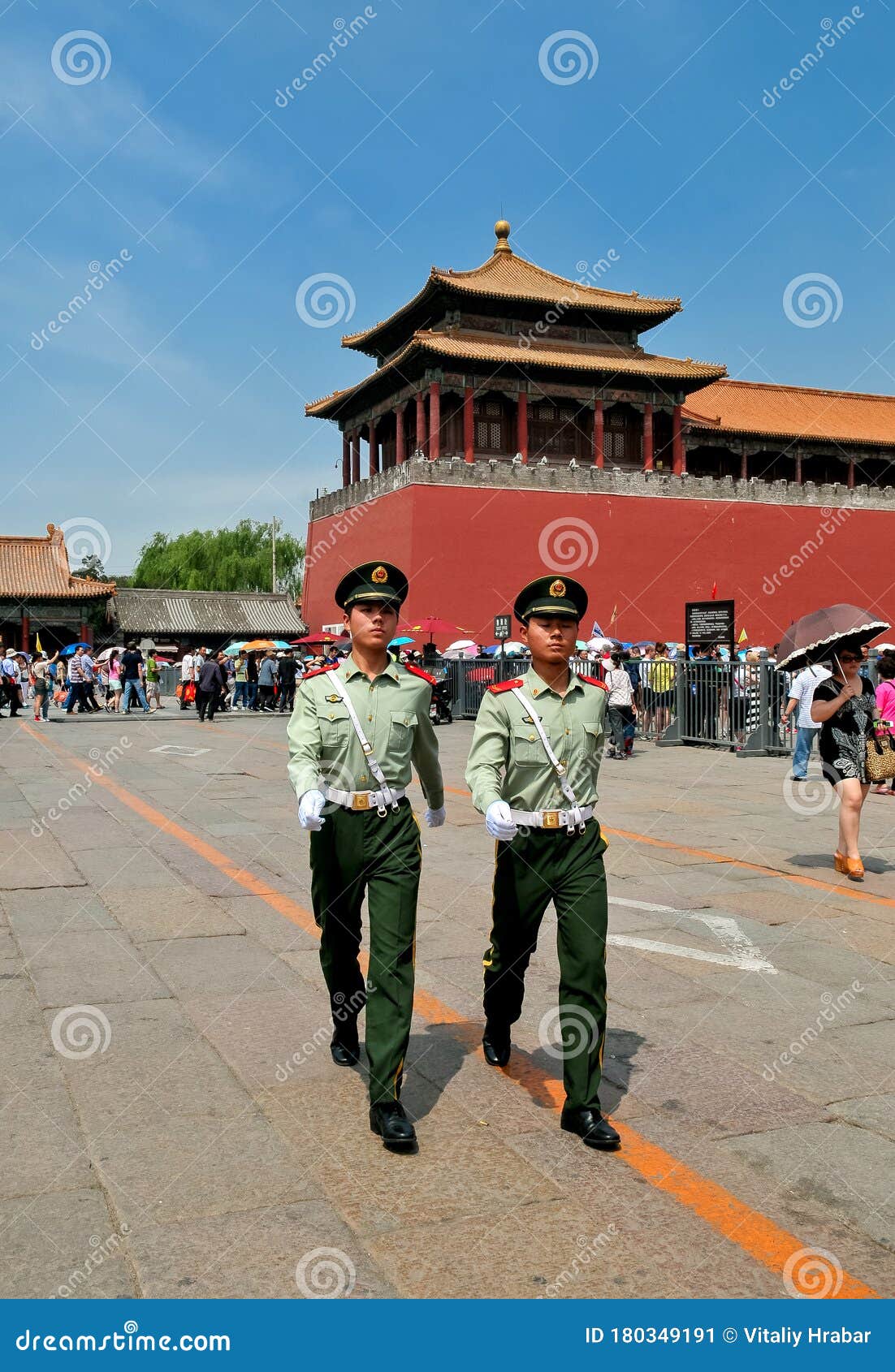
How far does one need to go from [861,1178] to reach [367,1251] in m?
1.28

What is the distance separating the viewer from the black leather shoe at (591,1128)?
3064 mm

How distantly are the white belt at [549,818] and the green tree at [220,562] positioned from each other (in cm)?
5016

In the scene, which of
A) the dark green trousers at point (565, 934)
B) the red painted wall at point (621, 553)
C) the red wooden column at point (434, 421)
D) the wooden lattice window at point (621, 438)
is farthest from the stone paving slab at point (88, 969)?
the wooden lattice window at point (621, 438)

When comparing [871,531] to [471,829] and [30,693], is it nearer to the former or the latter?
[30,693]

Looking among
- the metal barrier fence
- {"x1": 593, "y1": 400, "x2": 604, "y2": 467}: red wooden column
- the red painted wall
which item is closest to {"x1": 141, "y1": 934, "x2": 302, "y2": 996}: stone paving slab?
the metal barrier fence

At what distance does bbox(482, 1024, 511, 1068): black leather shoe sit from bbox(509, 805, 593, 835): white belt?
0.73 metres

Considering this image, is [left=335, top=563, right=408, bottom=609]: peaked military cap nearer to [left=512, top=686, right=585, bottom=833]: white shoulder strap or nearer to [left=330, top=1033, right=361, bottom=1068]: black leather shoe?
[left=512, top=686, right=585, bottom=833]: white shoulder strap

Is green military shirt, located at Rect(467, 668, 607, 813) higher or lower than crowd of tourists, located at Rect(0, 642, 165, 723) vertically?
higher

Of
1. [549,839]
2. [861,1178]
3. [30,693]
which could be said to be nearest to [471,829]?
[549,839]

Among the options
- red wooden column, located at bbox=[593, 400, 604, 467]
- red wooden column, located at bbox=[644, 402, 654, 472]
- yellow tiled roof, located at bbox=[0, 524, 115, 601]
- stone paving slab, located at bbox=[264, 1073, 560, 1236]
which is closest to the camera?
stone paving slab, located at bbox=[264, 1073, 560, 1236]

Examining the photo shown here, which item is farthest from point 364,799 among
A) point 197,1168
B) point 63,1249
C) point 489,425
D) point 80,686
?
point 489,425

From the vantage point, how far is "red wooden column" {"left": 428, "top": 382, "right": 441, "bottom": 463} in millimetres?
30953

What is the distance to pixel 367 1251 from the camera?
98.7 inches

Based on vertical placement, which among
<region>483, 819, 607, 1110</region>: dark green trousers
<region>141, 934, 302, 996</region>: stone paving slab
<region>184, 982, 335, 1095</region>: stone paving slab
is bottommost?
<region>141, 934, 302, 996</region>: stone paving slab
